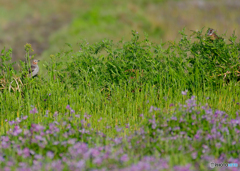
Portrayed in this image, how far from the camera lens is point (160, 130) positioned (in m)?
3.81

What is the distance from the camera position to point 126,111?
513cm

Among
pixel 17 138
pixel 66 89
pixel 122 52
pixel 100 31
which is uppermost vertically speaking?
pixel 100 31

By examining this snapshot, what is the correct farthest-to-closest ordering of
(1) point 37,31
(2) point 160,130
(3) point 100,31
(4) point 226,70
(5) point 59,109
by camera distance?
1. (1) point 37,31
2. (3) point 100,31
3. (4) point 226,70
4. (5) point 59,109
5. (2) point 160,130

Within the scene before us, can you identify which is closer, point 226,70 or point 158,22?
point 226,70

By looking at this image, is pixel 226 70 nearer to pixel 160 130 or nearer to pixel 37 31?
pixel 160 130

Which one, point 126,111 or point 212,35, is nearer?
point 126,111

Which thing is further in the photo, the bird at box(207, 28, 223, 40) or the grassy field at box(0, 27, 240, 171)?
the bird at box(207, 28, 223, 40)

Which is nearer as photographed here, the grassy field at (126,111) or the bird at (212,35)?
the grassy field at (126,111)

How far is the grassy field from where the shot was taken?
3.36 meters

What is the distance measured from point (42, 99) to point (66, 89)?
20.3 inches

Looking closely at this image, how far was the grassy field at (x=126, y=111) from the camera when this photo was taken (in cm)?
336

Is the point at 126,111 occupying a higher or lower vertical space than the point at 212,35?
lower

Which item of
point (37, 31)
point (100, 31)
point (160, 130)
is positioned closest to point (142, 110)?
point (160, 130)

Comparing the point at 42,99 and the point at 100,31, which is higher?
the point at 100,31
